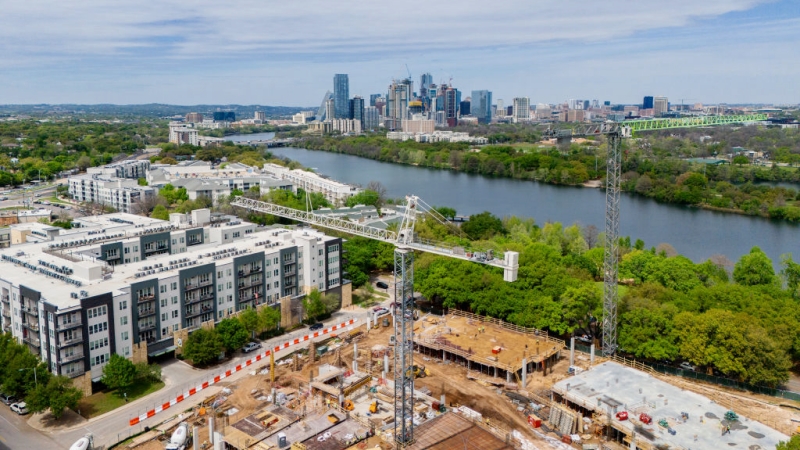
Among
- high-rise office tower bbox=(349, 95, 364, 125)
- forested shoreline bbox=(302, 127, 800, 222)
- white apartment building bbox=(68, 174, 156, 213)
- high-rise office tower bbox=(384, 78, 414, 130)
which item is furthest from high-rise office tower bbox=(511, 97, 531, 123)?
white apartment building bbox=(68, 174, 156, 213)

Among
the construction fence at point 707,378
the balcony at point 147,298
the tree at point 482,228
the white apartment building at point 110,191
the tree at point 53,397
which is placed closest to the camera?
the tree at point 53,397

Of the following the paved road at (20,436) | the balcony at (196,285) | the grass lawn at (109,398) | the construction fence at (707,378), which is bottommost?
the paved road at (20,436)

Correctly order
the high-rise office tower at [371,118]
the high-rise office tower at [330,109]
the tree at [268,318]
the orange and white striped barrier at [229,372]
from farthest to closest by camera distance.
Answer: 1. the high-rise office tower at [330,109]
2. the high-rise office tower at [371,118]
3. the tree at [268,318]
4. the orange and white striped barrier at [229,372]

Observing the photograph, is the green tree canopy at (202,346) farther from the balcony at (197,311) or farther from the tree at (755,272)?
the tree at (755,272)

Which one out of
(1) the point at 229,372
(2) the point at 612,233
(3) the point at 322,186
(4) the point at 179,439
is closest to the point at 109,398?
(1) the point at 229,372

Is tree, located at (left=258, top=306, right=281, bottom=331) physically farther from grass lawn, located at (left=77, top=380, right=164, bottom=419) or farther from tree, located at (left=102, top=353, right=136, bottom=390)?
tree, located at (left=102, top=353, right=136, bottom=390)

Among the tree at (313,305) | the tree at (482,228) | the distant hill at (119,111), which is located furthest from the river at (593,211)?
the distant hill at (119,111)

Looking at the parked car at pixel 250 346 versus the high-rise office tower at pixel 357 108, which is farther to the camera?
the high-rise office tower at pixel 357 108
